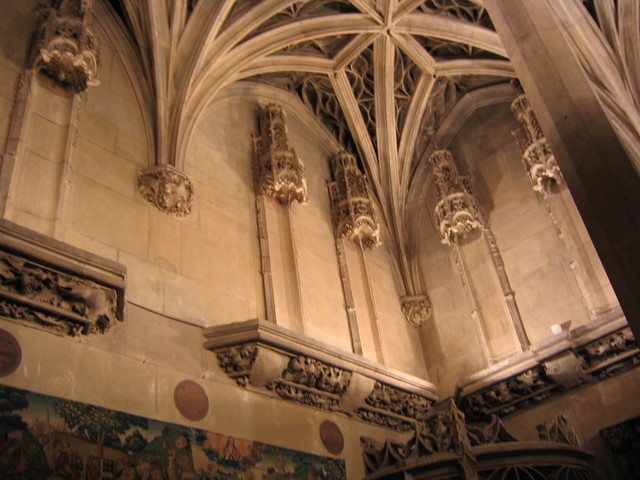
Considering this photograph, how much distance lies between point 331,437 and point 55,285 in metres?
3.78

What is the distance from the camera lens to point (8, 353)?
563 cm

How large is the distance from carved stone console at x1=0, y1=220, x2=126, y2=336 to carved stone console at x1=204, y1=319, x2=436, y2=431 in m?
1.43

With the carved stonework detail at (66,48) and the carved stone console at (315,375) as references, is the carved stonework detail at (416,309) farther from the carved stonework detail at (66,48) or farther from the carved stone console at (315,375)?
the carved stonework detail at (66,48)

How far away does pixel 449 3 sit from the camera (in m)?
11.3

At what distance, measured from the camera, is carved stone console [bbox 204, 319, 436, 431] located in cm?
746

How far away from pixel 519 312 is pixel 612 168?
5.72 metres

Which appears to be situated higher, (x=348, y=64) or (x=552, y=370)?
(x=348, y=64)

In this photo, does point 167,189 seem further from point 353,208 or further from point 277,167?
point 353,208

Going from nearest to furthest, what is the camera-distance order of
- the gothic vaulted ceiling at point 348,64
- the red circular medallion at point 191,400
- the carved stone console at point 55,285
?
the carved stone console at point 55,285 → the red circular medallion at point 191,400 → the gothic vaulted ceiling at point 348,64

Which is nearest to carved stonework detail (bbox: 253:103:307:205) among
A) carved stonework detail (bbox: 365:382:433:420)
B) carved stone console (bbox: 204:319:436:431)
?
carved stone console (bbox: 204:319:436:431)

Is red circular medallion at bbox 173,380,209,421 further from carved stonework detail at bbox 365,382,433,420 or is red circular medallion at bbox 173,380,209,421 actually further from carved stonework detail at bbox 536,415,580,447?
carved stonework detail at bbox 536,415,580,447

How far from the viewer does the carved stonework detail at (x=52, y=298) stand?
229 inches

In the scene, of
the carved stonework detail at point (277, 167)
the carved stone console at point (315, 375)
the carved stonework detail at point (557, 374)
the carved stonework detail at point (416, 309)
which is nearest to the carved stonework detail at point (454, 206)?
the carved stonework detail at point (416, 309)

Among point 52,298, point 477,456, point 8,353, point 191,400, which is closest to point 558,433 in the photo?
point 477,456
